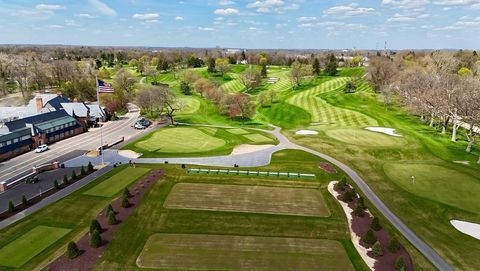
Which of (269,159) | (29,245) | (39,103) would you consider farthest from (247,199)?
(39,103)

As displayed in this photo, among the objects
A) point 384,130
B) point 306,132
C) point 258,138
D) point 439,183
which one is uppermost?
point 384,130

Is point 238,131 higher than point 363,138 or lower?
lower

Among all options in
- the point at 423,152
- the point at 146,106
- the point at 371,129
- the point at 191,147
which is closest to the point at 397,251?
the point at 423,152

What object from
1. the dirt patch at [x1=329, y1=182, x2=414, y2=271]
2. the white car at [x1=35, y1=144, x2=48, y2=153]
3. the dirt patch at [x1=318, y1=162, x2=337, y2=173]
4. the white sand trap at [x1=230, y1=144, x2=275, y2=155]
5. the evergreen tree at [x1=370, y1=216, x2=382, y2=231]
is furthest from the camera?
the white sand trap at [x1=230, y1=144, x2=275, y2=155]

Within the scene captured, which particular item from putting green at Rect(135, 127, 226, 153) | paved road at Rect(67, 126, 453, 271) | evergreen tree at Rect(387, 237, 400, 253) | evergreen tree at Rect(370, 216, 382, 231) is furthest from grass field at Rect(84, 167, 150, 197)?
evergreen tree at Rect(387, 237, 400, 253)

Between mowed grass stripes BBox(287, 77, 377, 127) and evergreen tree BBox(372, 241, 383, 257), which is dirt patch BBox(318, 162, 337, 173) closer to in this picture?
evergreen tree BBox(372, 241, 383, 257)

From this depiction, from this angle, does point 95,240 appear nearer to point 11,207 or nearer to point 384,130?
point 11,207
